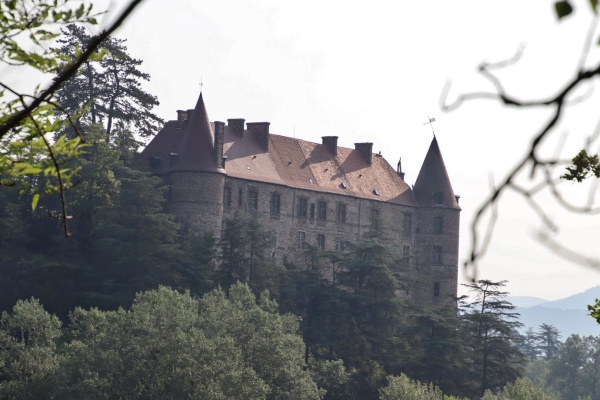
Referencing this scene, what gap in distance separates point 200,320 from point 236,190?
1305 cm

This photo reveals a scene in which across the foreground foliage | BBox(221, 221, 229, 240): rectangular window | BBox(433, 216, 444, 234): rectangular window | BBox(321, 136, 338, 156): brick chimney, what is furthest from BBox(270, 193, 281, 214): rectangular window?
the foreground foliage

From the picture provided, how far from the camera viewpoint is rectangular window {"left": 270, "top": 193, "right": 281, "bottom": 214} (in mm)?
65062

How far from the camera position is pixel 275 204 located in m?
65.4

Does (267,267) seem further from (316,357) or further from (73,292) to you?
(73,292)

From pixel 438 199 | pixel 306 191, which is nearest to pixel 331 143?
pixel 438 199

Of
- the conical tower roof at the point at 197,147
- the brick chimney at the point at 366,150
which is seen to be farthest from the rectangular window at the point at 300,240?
the brick chimney at the point at 366,150

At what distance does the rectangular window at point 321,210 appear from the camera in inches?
2690

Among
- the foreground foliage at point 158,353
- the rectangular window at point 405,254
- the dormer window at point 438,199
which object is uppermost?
the dormer window at point 438,199

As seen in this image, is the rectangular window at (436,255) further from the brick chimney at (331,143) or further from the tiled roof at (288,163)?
the brick chimney at (331,143)

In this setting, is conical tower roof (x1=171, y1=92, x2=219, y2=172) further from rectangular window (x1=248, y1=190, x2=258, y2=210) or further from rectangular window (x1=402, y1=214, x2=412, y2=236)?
rectangular window (x1=402, y1=214, x2=412, y2=236)

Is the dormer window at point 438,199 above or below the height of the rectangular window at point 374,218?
above

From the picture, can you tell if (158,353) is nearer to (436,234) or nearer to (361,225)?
(361,225)

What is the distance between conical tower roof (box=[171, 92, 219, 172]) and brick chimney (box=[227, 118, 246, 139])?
A: 361cm

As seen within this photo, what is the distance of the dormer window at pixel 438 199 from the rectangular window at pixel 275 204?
1121 cm
